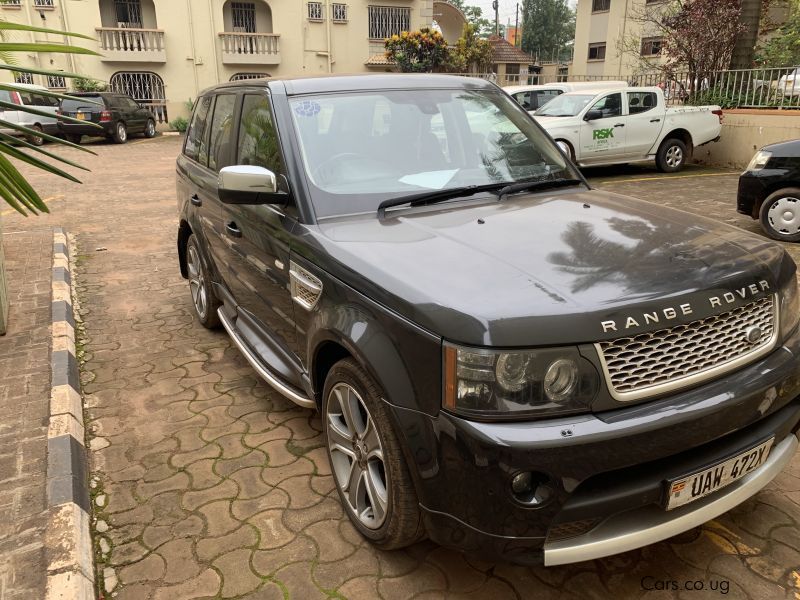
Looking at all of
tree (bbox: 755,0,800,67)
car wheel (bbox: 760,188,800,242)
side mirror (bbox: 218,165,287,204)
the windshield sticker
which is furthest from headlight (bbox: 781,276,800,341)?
tree (bbox: 755,0,800,67)

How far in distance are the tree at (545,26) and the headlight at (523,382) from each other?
73.8 metres

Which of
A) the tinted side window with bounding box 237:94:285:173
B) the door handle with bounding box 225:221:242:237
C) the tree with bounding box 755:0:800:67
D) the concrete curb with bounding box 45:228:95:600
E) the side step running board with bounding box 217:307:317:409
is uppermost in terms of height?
the tree with bounding box 755:0:800:67

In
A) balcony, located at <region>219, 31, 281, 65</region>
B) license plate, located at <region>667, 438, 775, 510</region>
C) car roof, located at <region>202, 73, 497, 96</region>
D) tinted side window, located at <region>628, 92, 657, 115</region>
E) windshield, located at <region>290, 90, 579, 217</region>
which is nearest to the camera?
license plate, located at <region>667, 438, 775, 510</region>

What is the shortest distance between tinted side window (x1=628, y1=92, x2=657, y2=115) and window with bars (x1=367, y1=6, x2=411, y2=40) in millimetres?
20424

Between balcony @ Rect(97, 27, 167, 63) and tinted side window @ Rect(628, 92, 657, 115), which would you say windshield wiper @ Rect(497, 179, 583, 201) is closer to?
tinted side window @ Rect(628, 92, 657, 115)

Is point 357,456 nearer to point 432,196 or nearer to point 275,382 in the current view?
point 275,382

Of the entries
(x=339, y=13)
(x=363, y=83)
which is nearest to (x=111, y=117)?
(x=339, y=13)

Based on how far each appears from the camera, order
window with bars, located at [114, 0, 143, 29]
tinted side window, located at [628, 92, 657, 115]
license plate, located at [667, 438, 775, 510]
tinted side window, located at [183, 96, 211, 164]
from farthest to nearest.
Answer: window with bars, located at [114, 0, 143, 29], tinted side window, located at [628, 92, 657, 115], tinted side window, located at [183, 96, 211, 164], license plate, located at [667, 438, 775, 510]

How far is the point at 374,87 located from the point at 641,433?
2.37 metres

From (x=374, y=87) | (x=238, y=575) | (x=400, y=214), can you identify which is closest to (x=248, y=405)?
(x=238, y=575)

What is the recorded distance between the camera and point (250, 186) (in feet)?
9.64

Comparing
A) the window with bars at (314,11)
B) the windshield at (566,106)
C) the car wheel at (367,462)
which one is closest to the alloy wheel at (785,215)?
the windshield at (566,106)

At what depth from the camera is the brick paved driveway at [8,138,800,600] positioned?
2488mm

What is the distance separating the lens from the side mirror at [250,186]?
292 cm
